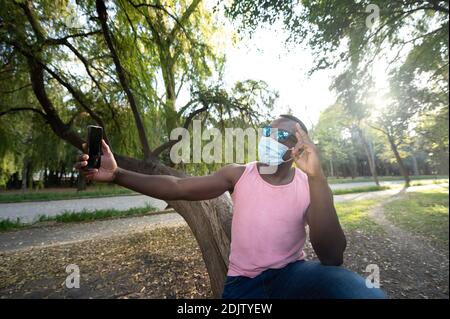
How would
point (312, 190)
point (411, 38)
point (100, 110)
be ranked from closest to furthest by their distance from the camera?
1. point (312, 190)
2. point (411, 38)
3. point (100, 110)

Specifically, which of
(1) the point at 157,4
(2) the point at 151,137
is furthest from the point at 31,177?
(1) the point at 157,4

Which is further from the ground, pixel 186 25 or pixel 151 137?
pixel 186 25

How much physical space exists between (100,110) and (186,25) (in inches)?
84.9

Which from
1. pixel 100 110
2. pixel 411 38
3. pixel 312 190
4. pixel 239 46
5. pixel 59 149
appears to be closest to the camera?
pixel 312 190

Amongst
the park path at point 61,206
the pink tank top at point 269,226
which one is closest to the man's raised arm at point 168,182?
the pink tank top at point 269,226

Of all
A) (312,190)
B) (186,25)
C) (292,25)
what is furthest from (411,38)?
(312,190)

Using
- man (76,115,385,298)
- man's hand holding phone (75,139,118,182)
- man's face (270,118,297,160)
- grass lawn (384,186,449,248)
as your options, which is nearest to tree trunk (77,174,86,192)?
man's hand holding phone (75,139,118,182)

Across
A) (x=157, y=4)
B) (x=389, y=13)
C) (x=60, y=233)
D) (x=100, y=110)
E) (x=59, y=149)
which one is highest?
(x=157, y=4)

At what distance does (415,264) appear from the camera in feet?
14.1

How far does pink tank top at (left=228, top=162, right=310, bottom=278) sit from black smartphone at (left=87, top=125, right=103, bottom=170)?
0.91 m

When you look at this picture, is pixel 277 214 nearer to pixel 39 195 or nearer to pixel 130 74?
pixel 130 74
